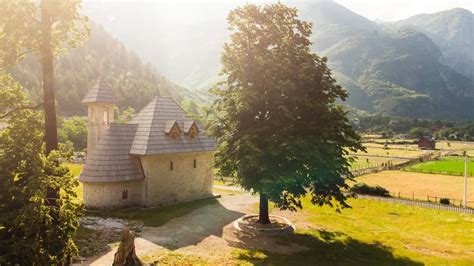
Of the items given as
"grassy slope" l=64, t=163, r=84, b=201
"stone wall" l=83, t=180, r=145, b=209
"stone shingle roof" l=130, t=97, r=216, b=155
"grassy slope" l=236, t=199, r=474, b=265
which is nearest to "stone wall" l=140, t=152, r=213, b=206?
"stone shingle roof" l=130, t=97, r=216, b=155

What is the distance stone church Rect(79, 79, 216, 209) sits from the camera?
31.8 meters

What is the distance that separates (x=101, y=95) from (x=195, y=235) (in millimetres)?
16992

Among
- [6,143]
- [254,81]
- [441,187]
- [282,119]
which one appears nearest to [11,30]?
[6,143]

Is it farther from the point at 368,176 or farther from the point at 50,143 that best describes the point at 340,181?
the point at 368,176

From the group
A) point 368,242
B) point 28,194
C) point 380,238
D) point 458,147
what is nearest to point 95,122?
point 28,194

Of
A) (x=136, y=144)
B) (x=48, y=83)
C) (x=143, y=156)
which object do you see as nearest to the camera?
(x=48, y=83)

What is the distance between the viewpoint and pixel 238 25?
2611cm

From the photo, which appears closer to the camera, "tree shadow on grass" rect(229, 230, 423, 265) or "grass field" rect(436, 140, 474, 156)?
"tree shadow on grass" rect(229, 230, 423, 265)

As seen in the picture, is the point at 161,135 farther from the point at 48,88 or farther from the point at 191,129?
the point at 48,88

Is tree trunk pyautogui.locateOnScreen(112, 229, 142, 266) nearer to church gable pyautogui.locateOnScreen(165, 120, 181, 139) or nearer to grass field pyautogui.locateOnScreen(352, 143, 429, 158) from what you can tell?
church gable pyautogui.locateOnScreen(165, 120, 181, 139)

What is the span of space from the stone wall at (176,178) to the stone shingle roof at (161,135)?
81 centimetres

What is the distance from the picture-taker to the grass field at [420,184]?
50.4m

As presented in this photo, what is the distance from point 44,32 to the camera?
1427 cm

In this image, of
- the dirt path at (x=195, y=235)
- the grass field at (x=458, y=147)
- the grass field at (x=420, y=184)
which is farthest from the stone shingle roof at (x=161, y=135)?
the grass field at (x=458, y=147)
